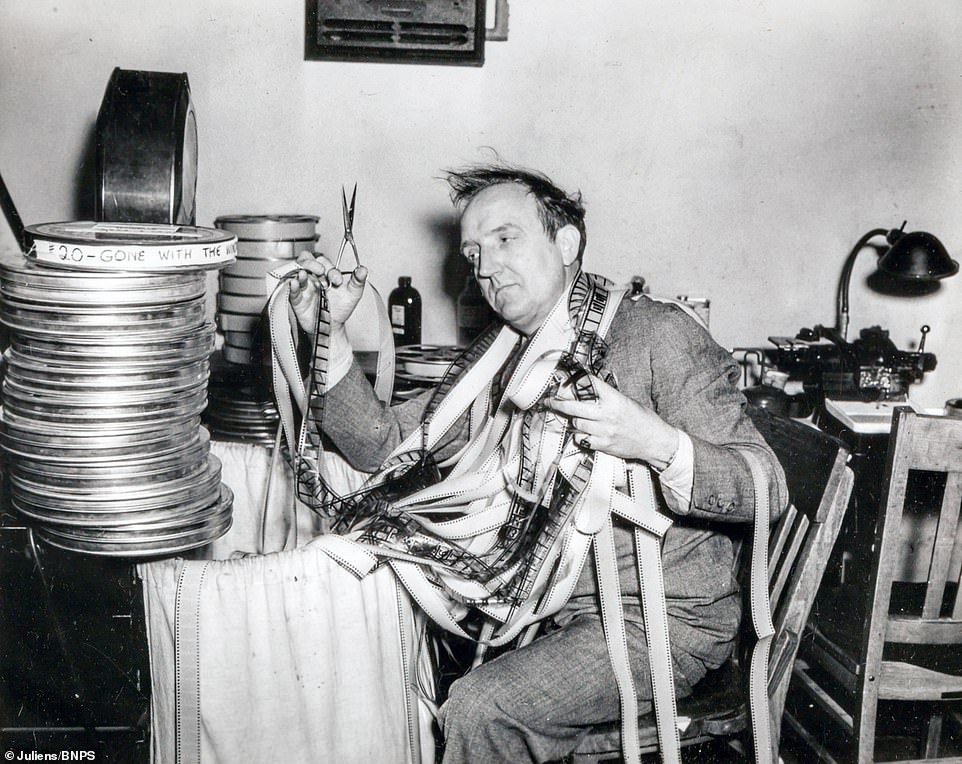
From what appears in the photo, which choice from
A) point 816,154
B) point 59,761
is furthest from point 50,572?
point 816,154

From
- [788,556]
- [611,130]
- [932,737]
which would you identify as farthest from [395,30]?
[932,737]

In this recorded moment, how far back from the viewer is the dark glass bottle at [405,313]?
128 inches

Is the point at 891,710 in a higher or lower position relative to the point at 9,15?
lower

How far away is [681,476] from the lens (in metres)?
1.61

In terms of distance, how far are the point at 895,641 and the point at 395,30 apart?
2535 mm

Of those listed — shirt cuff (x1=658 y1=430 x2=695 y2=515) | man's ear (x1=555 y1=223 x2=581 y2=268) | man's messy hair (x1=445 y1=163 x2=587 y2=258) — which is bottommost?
shirt cuff (x1=658 y1=430 x2=695 y2=515)

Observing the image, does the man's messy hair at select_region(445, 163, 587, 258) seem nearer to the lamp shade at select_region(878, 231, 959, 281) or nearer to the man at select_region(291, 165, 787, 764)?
the man at select_region(291, 165, 787, 764)

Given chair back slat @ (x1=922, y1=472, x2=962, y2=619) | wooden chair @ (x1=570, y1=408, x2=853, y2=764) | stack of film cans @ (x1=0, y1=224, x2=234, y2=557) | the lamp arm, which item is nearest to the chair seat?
wooden chair @ (x1=570, y1=408, x2=853, y2=764)

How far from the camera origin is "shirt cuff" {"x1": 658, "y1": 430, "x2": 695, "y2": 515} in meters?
1.60

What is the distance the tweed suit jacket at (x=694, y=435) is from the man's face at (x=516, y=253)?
0.20m

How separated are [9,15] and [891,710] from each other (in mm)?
3915

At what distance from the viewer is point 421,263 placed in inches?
133

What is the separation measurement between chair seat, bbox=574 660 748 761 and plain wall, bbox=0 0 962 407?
1928 mm

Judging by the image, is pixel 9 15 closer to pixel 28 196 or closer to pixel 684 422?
pixel 28 196
